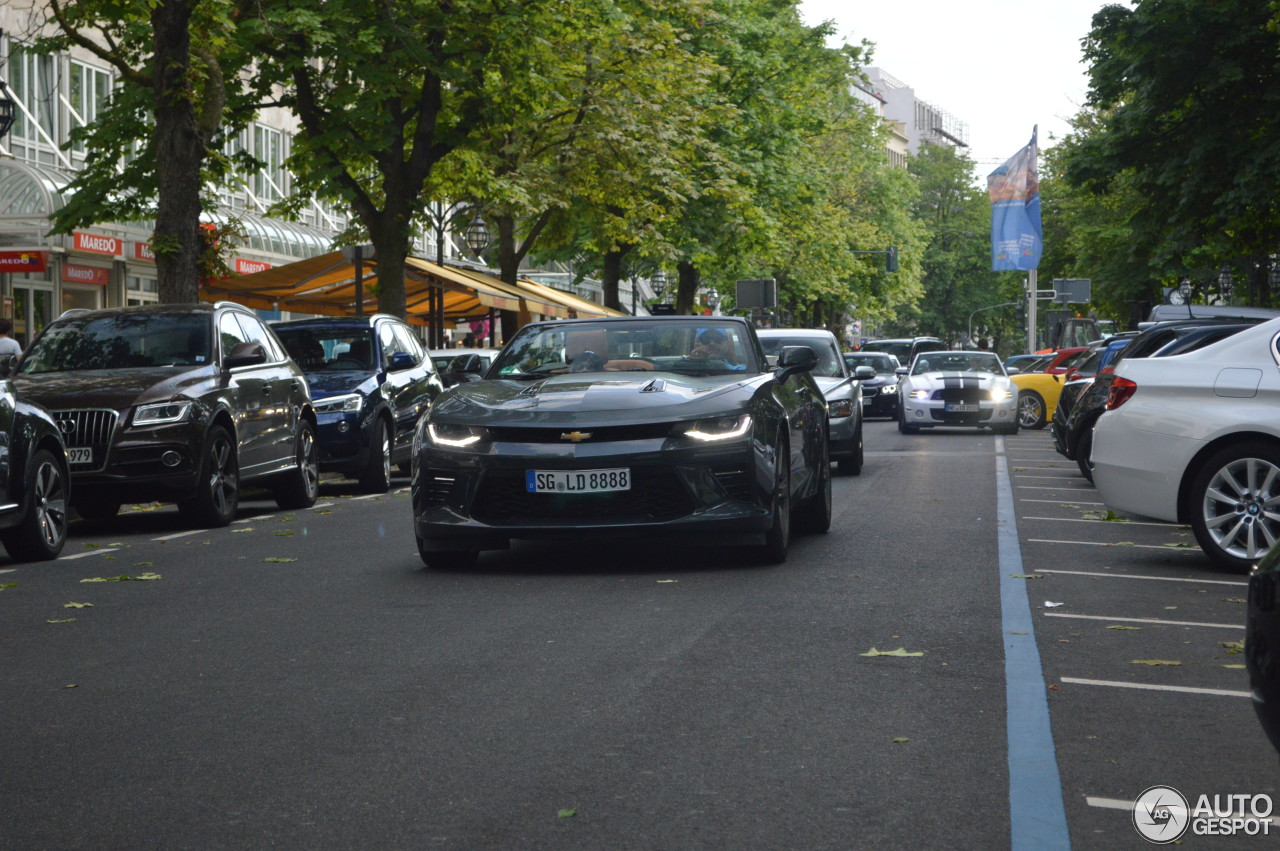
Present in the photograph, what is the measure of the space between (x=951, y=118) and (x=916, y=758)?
19460 cm

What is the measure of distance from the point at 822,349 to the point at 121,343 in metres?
9.44

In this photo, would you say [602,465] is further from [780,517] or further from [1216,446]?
[1216,446]

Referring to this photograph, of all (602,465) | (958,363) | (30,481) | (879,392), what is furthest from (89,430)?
(879,392)

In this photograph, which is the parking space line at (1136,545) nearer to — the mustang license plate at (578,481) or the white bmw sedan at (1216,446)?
the white bmw sedan at (1216,446)

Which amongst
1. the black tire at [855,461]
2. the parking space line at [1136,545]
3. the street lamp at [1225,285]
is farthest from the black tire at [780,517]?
the street lamp at [1225,285]

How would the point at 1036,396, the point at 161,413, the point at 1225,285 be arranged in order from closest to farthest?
1. the point at 161,413
2. the point at 1036,396
3. the point at 1225,285

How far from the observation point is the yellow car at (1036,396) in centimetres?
3678

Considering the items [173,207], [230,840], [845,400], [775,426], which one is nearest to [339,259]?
[173,207]

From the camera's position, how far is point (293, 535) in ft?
43.3

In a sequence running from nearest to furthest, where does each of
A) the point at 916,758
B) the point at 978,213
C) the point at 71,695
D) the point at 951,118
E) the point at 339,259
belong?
1. the point at 916,758
2. the point at 71,695
3. the point at 339,259
4. the point at 978,213
5. the point at 951,118

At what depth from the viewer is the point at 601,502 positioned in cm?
979

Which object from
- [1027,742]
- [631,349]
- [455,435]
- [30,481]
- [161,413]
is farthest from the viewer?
[161,413]

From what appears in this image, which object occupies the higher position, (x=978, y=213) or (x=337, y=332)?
(x=978, y=213)

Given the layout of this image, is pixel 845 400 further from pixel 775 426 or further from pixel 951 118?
pixel 951 118
